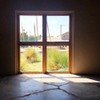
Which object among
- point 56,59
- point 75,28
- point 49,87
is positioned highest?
point 75,28

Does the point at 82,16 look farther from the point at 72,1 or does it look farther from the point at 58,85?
the point at 58,85

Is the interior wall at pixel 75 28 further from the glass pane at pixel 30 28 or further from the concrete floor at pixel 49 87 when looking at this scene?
the concrete floor at pixel 49 87

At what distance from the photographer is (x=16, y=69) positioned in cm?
644

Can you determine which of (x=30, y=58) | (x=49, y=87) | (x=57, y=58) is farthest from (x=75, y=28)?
(x=49, y=87)

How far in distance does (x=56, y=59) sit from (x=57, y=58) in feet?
0.14

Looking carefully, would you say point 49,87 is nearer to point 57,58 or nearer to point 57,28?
point 57,58

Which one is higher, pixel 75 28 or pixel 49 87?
pixel 75 28

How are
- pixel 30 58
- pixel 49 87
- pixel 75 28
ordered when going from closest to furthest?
1. pixel 49 87
2. pixel 75 28
3. pixel 30 58

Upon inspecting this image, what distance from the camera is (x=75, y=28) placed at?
6.31 meters

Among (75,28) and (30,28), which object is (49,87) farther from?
(30,28)

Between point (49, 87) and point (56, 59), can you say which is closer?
point (49, 87)

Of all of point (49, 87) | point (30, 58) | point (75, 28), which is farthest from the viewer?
point (30, 58)

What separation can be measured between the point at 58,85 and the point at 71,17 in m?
2.38

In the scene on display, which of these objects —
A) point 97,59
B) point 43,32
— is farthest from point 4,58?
point 97,59
